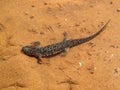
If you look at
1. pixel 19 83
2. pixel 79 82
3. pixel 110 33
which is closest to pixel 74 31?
pixel 110 33

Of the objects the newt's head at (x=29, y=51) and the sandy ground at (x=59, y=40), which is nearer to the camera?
the sandy ground at (x=59, y=40)

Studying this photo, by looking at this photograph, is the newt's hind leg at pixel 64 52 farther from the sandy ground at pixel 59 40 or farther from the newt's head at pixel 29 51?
the newt's head at pixel 29 51

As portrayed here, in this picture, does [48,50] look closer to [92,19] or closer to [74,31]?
[74,31]

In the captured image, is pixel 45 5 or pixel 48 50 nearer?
Result: pixel 48 50

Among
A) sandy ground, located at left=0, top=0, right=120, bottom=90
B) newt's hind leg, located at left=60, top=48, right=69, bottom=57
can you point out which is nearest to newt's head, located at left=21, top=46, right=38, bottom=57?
sandy ground, located at left=0, top=0, right=120, bottom=90

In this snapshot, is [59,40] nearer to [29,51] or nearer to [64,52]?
[64,52]

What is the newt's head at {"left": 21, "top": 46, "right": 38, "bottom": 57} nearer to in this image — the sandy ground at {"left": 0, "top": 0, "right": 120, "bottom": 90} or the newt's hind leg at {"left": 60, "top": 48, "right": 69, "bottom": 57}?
the sandy ground at {"left": 0, "top": 0, "right": 120, "bottom": 90}

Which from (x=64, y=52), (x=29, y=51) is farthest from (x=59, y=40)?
(x=29, y=51)

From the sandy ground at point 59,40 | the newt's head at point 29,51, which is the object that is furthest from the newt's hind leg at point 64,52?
the newt's head at point 29,51
